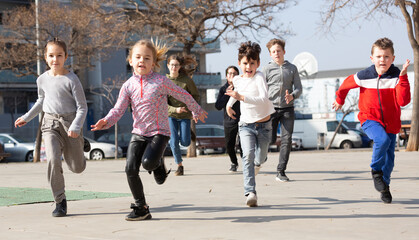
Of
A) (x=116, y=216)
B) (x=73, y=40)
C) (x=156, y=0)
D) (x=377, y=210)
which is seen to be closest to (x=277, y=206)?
(x=377, y=210)

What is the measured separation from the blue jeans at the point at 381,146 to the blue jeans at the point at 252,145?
108 cm

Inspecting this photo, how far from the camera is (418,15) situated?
19484 mm

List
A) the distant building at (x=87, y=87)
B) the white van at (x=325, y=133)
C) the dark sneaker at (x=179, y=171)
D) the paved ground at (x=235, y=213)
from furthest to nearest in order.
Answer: the distant building at (x=87, y=87)
the white van at (x=325, y=133)
the dark sneaker at (x=179, y=171)
the paved ground at (x=235, y=213)

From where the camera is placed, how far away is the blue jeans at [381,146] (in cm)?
708

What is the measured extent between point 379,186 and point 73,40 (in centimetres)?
2195

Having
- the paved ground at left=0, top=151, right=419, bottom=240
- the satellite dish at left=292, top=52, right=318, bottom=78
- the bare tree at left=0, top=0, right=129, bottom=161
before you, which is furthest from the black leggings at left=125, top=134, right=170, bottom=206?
the satellite dish at left=292, top=52, right=318, bottom=78

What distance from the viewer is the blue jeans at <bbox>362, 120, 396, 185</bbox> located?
279 inches

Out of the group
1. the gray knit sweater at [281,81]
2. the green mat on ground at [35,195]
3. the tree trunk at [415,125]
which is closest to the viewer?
the green mat on ground at [35,195]

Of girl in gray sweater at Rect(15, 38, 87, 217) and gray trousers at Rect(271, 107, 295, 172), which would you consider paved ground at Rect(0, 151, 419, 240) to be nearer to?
gray trousers at Rect(271, 107, 295, 172)

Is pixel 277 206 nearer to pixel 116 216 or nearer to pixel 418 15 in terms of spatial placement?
pixel 116 216

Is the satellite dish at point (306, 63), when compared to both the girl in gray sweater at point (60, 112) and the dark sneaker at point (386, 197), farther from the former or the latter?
the girl in gray sweater at point (60, 112)

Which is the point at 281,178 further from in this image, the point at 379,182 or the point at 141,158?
the point at 141,158

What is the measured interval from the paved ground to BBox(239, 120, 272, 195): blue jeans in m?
0.31

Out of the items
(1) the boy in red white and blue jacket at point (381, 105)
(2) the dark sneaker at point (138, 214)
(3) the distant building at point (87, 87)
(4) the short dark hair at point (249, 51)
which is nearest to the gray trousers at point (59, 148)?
(2) the dark sneaker at point (138, 214)
